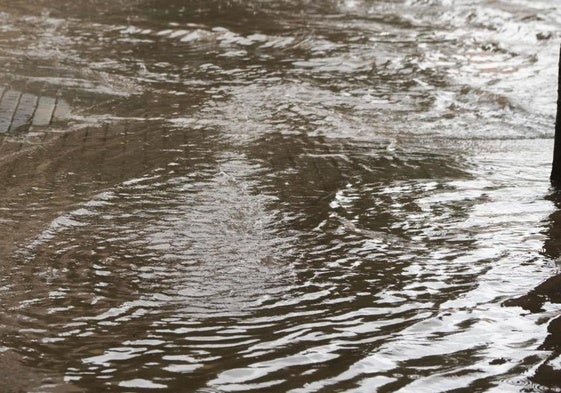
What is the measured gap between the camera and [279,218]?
667 centimetres

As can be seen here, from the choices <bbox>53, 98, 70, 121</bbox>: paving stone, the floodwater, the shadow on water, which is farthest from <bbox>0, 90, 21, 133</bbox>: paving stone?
the shadow on water

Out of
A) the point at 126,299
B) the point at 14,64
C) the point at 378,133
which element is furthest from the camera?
the point at 14,64

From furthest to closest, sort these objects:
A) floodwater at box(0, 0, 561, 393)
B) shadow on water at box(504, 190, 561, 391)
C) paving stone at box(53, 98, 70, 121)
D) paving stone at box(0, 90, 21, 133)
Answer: paving stone at box(53, 98, 70, 121) < paving stone at box(0, 90, 21, 133) < floodwater at box(0, 0, 561, 393) < shadow on water at box(504, 190, 561, 391)

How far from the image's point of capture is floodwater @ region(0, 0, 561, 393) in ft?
15.4

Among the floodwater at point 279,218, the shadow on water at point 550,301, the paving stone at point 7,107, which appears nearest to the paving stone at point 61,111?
the floodwater at point 279,218

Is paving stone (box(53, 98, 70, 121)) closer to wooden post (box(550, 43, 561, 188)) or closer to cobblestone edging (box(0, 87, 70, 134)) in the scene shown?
cobblestone edging (box(0, 87, 70, 134))

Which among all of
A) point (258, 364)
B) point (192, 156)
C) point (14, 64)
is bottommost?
point (258, 364)

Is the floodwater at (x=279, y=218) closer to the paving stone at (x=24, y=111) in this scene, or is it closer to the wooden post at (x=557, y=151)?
the wooden post at (x=557, y=151)

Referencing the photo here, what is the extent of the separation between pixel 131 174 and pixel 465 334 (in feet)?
11.2

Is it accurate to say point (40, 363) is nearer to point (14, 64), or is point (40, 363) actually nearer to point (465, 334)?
point (465, 334)

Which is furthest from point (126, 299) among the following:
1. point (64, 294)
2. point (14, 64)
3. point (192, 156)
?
point (14, 64)

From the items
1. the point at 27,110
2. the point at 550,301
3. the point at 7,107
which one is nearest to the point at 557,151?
the point at 550,301

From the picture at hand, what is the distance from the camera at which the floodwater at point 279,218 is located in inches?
184

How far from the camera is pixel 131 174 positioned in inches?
298
